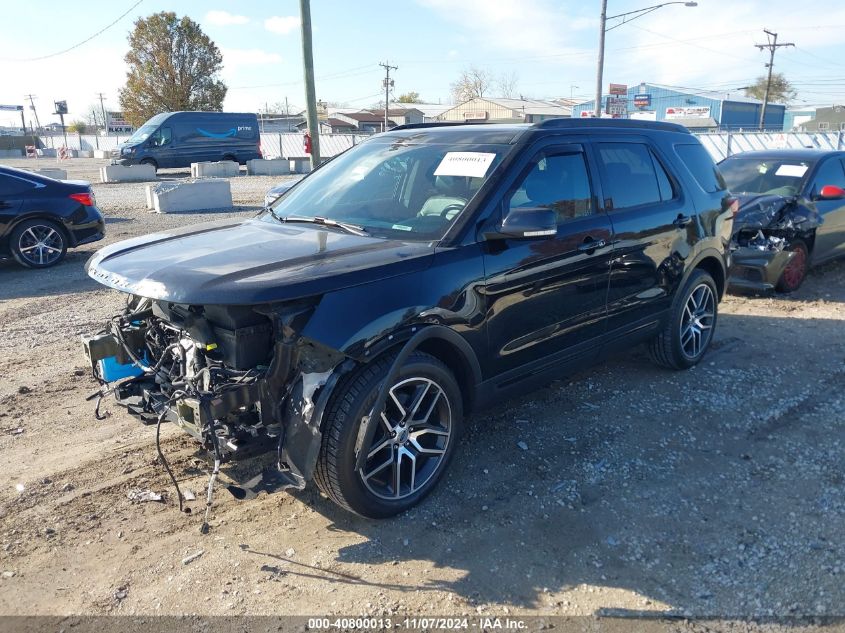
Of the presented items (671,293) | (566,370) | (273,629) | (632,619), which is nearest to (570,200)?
(566,370)

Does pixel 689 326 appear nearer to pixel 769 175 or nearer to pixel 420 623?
pixel 420 623

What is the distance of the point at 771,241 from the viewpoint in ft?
26.7

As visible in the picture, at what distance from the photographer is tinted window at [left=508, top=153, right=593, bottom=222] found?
3.99 meters

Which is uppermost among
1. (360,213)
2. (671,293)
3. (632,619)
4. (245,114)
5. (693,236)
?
(245,114)

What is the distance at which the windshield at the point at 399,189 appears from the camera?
151 inches

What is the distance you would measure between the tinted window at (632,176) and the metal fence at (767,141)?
25.3m

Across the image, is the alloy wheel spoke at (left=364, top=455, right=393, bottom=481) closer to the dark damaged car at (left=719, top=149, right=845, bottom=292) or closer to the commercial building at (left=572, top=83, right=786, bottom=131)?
the dark damaged car at (left=719, top=149, right=845, bottom=292)

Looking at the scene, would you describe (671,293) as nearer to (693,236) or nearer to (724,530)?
(693,236)

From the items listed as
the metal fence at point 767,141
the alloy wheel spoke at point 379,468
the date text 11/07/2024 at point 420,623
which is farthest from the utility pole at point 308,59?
the metal fence at point 767,141

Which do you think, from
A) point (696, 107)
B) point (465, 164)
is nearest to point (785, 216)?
point (465, 164)

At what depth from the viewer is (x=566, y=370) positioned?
443 centimetres

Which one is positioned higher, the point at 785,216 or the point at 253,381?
the point at 785,216

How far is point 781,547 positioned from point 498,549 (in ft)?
4.62

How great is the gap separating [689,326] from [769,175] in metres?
4.59
